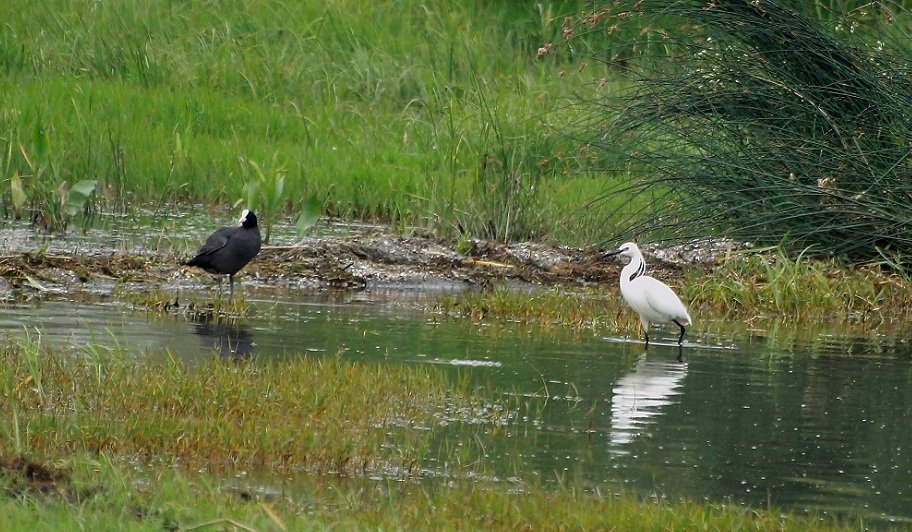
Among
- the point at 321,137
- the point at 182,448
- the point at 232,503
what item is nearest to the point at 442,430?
the point at 182,448

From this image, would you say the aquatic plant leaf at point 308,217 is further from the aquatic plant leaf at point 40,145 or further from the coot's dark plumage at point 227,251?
the aquatic plant leaf at point 40,145

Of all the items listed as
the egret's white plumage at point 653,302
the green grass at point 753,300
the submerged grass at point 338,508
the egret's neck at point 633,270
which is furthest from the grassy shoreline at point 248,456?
the egret's neck at point 633,270

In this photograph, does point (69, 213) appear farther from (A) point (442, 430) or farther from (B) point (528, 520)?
(B) point (528, 520)

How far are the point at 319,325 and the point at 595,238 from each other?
4.69 m

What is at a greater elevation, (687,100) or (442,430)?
(687,100)

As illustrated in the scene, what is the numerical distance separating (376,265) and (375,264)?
27 millimetres

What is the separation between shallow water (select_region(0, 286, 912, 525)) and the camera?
298 inches

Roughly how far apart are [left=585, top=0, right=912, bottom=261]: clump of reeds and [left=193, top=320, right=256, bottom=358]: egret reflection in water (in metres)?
4.21

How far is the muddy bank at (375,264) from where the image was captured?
41.4 feet

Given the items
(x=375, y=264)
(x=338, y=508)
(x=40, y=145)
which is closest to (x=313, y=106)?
(x=40, y=145)

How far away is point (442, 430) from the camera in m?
8.23

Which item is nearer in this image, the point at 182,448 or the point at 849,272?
the point at 182,448

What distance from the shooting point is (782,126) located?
13.8 meters

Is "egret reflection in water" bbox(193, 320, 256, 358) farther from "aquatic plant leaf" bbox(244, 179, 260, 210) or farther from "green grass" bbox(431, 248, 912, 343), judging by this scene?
"aquatic plant leaf" bbox(244, 179, 260, 210)
